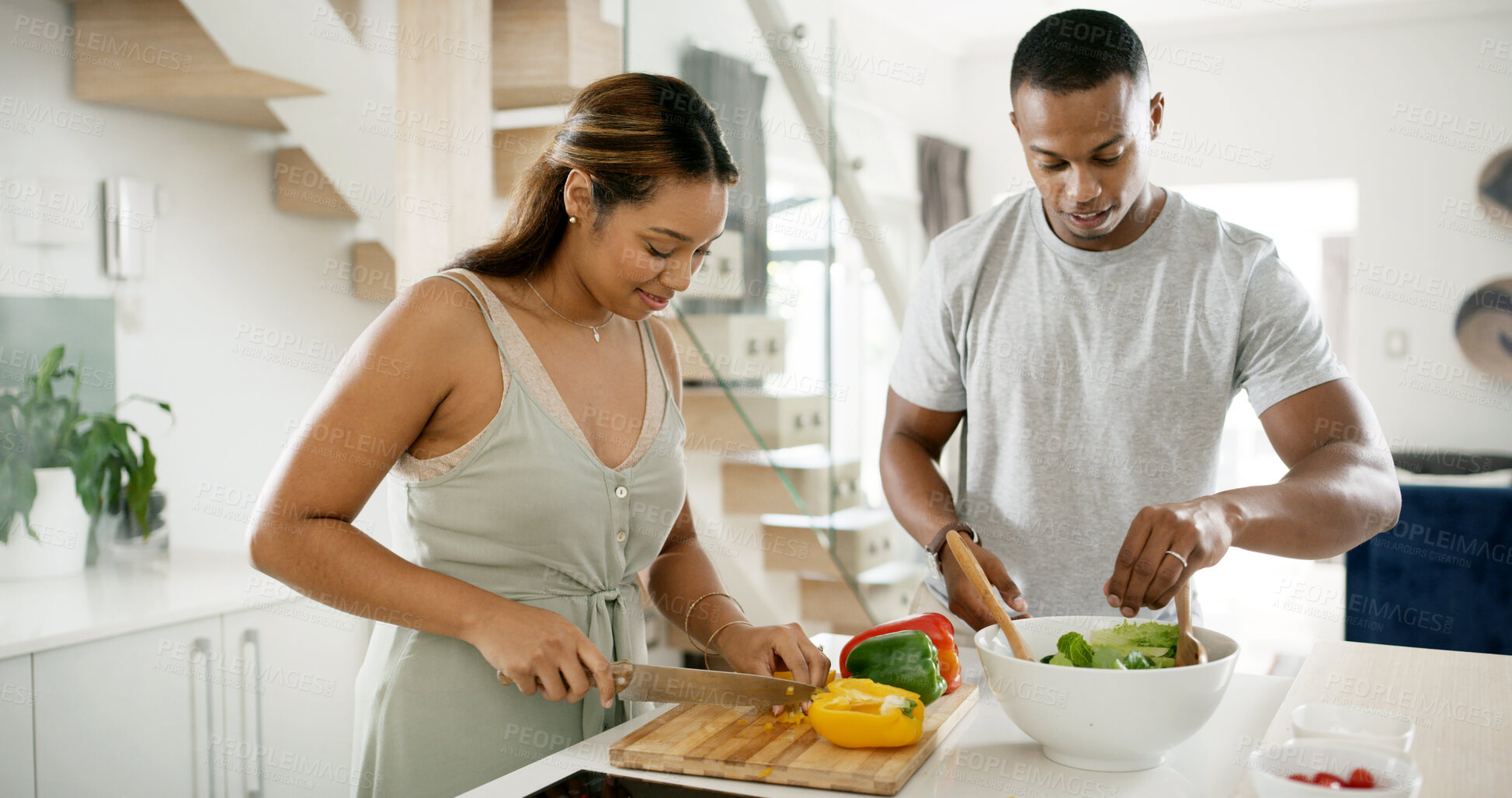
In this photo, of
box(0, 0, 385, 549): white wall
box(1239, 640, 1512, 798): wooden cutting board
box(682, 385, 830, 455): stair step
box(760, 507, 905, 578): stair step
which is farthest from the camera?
box(760, 507, 905, 578): stair step

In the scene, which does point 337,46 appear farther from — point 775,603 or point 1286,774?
point 1286,774

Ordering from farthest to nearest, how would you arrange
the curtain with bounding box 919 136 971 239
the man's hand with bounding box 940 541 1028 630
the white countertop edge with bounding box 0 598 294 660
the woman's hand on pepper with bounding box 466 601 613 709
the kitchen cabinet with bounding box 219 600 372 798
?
the curtain with bounding box 919 136 971 239
the kitchen cabinet with bounding box 219 600 372 798
the white countertop edge with bounding box 0 598 294 660
the man's hand with bounding box 940 541 1028 630
the woman's hand on pepper with bounding box 466 601 613 709

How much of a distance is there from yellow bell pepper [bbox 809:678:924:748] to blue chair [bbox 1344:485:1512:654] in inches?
91.0

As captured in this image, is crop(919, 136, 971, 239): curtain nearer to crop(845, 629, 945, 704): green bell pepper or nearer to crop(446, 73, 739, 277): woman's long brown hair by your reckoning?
crop(446, 73, 739, 277): woman's long brown hair

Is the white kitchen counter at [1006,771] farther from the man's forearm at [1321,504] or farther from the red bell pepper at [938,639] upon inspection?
the man's forearm at [1321,504]

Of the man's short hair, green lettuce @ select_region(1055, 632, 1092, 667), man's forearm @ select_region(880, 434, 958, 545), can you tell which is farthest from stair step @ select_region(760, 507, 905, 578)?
green lettuce @ select_region(1055, 632, 1092, 667)

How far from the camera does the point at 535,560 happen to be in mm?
1331

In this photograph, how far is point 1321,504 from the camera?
1.47 m

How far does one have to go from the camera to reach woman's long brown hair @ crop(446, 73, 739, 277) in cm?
134

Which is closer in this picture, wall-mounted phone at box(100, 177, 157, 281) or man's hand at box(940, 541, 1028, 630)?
man's hand at box(940, 541, 1028, 630)

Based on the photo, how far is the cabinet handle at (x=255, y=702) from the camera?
243cm

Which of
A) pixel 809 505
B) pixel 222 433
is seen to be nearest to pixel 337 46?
pixel 222 433

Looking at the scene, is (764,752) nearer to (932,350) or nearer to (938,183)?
(932,350)

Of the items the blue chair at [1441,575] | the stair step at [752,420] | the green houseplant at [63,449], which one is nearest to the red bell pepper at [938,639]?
the stair step at [752,420]
